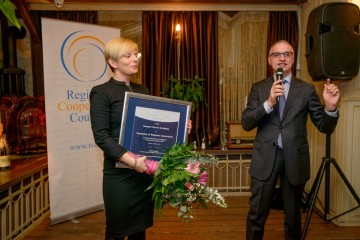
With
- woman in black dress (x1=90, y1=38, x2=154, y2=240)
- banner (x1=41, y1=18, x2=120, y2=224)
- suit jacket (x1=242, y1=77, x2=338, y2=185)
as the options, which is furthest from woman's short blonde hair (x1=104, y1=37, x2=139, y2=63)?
banner (x1=41, y1=18, x2=120, y2=224)

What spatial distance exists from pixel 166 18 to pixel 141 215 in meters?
3.31

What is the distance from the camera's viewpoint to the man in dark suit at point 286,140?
2123 mm

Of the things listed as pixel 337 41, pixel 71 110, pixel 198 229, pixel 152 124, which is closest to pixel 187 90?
pixel 71 110

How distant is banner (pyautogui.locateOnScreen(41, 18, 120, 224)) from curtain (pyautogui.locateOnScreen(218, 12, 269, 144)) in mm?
1806

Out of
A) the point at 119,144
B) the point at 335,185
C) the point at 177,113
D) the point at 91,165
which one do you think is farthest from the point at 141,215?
the point at 335,185

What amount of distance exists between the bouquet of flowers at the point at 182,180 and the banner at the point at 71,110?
5.95ft

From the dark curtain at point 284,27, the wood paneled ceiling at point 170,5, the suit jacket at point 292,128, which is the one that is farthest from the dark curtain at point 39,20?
the suit jacket at point 292,128

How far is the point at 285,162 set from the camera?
214cm

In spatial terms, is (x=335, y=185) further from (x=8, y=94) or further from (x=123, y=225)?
(x=8, y=94)

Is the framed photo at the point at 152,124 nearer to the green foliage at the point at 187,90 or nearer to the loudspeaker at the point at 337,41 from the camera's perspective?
the loudspeaker at the point at 337,41

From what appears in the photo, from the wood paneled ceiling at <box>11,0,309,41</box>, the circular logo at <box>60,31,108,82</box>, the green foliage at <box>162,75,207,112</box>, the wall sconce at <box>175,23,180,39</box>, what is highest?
the wood paneled ceiling at <box>11,0,309,41</box>

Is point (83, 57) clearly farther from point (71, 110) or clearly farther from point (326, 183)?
point (326, 183)

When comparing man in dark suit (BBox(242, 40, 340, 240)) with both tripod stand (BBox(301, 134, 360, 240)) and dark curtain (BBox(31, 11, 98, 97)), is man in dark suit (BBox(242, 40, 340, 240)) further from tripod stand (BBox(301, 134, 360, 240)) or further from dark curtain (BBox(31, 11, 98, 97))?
dark curtain (BBox(31, 11, 98, 97))

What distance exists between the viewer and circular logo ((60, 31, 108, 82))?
3.09 meters
